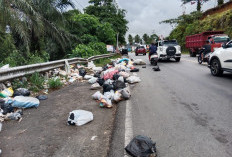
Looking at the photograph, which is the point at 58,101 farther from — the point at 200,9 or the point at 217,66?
the point at 200,9

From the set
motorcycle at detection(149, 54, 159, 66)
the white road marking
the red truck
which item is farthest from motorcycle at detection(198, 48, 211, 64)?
the white road marking

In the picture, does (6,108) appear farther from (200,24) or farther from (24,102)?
(200,24)

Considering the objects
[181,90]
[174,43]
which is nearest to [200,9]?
[174,43]

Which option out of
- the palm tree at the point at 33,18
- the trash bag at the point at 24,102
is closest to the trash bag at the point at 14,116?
the trash bag at the point at 24,102

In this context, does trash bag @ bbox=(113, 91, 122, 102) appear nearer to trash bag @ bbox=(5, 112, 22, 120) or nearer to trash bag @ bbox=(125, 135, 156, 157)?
trash bag @ bbox=(5, 112, 22, 120)

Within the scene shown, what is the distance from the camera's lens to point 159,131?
3316mm

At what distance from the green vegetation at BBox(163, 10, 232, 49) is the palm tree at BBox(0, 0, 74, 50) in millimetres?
22585

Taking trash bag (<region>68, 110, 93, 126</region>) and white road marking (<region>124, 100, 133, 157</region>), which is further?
trash bag (<region>68, 110, 93, 126</region>)

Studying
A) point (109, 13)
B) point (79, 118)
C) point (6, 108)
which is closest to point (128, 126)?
point (79, 118)

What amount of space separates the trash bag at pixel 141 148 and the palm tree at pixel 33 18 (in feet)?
29.2

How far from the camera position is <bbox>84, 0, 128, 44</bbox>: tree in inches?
1562

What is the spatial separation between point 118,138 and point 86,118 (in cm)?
93

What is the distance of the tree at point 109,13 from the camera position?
39.7m

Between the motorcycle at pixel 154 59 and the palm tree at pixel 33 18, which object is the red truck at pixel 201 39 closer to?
the motorcycle at pixel 154 59
